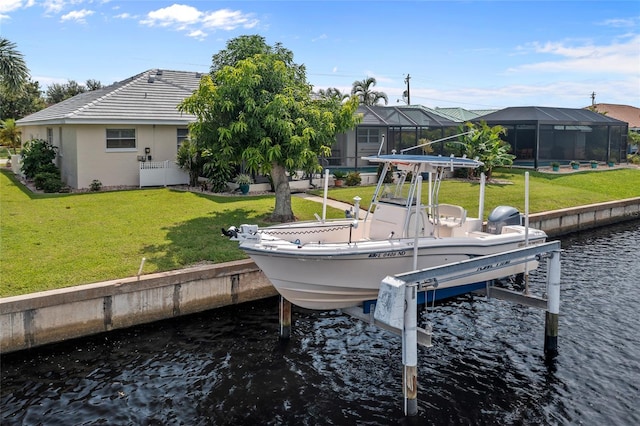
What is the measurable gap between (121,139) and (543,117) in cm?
2240

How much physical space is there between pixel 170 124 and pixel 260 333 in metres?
13.9

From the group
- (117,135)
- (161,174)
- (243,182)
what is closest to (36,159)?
(117,135)

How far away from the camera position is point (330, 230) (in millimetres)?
10203

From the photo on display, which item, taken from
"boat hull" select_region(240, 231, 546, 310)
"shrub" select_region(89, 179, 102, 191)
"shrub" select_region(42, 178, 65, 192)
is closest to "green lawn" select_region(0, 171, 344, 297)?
"shrub" select_region(42, 178, 65, 192)

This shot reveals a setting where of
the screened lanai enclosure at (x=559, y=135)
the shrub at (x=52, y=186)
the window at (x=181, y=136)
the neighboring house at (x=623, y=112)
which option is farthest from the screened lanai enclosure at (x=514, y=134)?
the neighboring house at (x=623, y=112)

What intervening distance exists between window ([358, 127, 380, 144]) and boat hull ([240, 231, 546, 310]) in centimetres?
1952

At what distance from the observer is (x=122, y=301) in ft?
31.8

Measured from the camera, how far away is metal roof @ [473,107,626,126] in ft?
97.7

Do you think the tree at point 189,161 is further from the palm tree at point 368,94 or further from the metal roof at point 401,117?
the palm tree at point 368,94

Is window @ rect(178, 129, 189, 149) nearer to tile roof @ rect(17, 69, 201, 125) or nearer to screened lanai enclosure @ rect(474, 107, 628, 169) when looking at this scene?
tile roof @ rect(17, 69, 201, 125)

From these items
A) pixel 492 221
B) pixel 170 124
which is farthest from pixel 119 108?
pixel 492 221

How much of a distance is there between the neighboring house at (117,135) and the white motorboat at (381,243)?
12.4m

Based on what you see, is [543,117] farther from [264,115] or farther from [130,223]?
[130,223]

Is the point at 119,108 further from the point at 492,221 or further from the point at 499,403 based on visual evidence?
the point at 499,403
